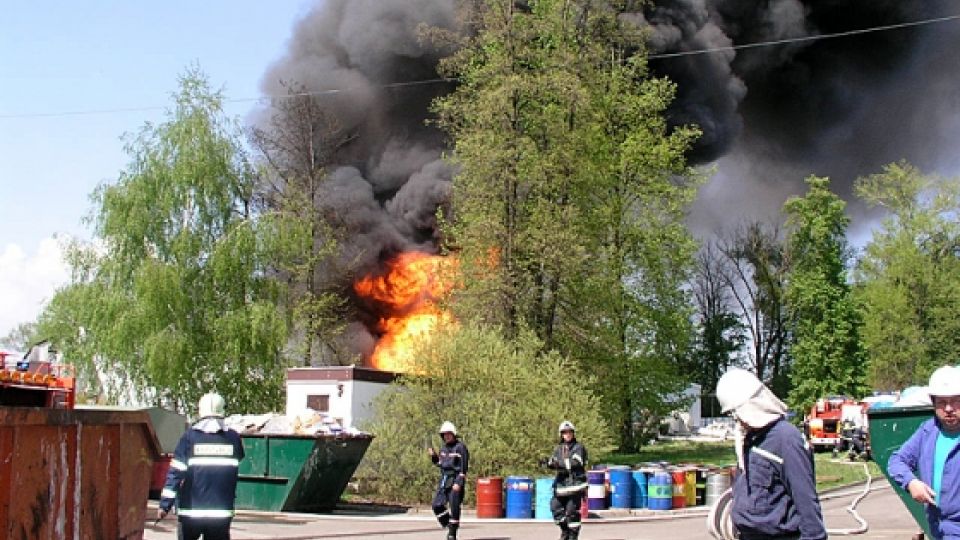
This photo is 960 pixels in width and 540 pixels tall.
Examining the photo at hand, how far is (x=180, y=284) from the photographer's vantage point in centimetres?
2614

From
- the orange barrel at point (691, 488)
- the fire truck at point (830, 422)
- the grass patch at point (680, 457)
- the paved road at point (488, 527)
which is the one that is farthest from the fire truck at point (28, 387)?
the fire truck at point (830, 422)

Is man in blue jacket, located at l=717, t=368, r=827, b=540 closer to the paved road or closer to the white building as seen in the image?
the paved road

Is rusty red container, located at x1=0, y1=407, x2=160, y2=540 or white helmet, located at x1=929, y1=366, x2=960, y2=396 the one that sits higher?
white helmet, located at x1=929, y1=366, x2=960, y2=396

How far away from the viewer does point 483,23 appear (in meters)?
28.3

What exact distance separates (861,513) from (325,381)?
36.5 ft

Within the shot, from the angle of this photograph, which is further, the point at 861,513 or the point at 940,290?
the point at 940,290

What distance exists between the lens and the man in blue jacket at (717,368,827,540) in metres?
4.38

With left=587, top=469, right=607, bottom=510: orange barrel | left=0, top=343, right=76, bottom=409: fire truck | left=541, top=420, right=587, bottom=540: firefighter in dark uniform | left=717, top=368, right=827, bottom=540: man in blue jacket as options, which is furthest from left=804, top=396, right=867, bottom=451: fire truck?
left=717, top=368, right=827, bottom=540: man in blue jacket

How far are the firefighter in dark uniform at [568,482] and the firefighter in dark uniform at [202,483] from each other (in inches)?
221

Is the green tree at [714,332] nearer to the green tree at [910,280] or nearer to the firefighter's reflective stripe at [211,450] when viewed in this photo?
the green tree at [910,280]

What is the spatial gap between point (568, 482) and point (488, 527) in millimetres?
3816

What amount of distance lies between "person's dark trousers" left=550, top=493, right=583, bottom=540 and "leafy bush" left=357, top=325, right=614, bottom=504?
6586 millimetres

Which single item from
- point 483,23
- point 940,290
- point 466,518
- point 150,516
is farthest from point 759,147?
point 150,516

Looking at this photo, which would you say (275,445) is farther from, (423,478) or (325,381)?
(325,381)
